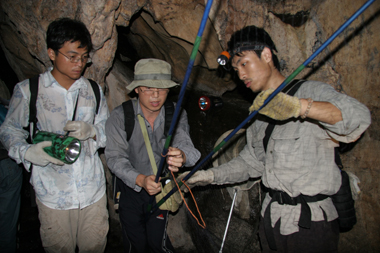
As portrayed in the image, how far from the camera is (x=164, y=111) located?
289cm

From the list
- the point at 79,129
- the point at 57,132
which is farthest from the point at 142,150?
the point at 57,132

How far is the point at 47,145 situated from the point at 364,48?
386 centimetres

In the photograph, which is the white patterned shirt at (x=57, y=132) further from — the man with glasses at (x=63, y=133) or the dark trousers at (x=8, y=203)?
the dark trousers at (x=8, y=203)

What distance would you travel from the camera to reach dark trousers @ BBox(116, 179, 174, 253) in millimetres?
2799

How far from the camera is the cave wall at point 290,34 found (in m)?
2.61

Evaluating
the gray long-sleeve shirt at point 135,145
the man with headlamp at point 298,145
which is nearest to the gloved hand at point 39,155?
the gray long-sleeve shirt at point 135,145

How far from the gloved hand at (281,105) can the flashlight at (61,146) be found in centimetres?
196

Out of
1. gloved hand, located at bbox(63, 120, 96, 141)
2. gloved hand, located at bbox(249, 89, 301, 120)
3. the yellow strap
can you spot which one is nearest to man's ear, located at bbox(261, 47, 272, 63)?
gloved hand, located at bbox(249, 89, 301, 120)

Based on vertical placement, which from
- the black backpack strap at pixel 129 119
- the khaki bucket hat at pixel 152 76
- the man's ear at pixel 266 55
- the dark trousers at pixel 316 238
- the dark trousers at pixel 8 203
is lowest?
the dark trousers at pixel 8 203

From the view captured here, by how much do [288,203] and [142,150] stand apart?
1.81m

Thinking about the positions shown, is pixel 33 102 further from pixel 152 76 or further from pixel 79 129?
pixel 152 76

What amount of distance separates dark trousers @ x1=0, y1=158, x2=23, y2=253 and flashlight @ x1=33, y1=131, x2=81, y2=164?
1.55 metres

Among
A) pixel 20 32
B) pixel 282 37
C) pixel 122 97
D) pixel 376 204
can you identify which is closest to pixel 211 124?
pixel 122 97

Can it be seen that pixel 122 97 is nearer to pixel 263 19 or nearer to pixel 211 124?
pixel 211 124
